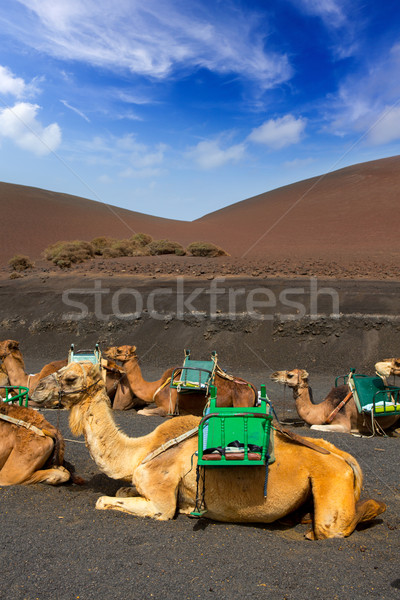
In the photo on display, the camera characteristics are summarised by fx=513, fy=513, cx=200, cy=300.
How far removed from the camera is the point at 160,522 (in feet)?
15.1

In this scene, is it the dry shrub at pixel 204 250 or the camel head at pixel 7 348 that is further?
the dry shrub at pixel 204 250

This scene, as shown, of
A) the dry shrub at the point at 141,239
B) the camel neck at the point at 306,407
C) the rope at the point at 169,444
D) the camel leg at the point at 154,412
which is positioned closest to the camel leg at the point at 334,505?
the rope at the point at 169,444

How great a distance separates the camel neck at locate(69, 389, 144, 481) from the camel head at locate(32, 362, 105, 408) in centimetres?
10

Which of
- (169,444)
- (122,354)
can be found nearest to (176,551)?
(169,444)

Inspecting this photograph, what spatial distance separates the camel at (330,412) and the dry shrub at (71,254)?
28.3 metres

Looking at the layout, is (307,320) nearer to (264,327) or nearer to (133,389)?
(264,327)

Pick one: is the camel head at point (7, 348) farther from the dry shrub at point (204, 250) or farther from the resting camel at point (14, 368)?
the dry shrub at point (204, 250)

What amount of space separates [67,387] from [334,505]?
2.70m

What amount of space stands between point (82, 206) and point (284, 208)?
1517 inches

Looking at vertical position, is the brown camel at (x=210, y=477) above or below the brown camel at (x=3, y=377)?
above

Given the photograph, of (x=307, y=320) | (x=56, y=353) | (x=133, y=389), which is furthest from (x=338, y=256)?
(x=133, y=389)

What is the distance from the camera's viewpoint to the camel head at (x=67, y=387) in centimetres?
506

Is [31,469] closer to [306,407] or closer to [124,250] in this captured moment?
[306,407]

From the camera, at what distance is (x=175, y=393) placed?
10.4 m
